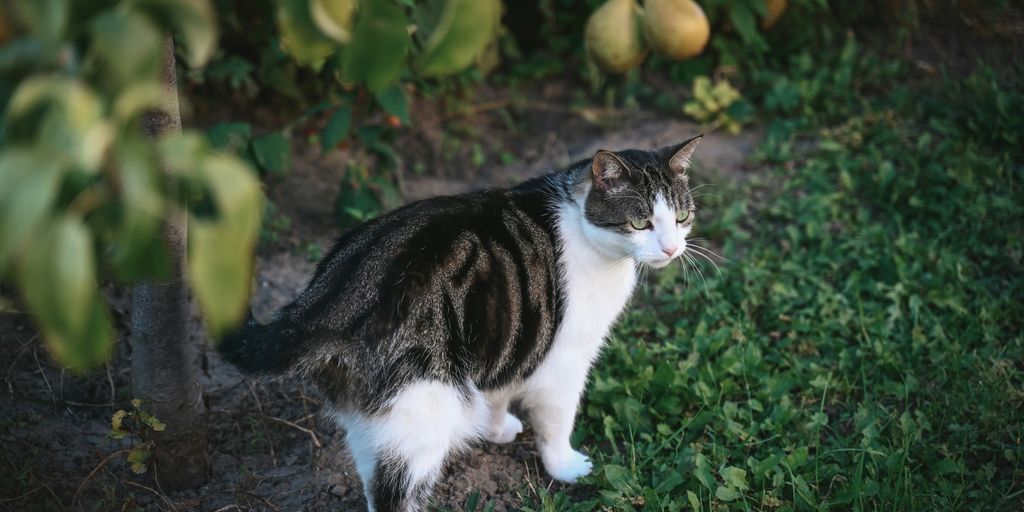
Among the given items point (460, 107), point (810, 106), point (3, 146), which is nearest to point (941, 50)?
point (810, 106)

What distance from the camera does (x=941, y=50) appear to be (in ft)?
15.8

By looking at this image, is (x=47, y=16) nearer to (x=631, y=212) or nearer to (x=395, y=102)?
(x=631, y=212)

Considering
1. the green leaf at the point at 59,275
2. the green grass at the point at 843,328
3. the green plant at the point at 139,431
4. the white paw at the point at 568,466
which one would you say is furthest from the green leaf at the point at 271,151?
the green leaf at the point at 59,275

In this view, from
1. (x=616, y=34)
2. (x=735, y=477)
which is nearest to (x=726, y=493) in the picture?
(x=735, y=477)

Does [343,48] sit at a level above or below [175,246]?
above

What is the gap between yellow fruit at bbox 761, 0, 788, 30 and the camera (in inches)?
176

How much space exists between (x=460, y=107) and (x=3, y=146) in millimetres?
3983

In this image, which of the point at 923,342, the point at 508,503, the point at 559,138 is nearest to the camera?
the point at 508,503

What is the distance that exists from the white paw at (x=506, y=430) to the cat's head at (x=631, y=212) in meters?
0.75

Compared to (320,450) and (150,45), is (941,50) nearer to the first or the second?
(320,450)

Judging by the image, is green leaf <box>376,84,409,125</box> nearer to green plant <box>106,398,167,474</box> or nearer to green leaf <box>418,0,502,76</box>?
green plant <box>106,398,167,474</box>

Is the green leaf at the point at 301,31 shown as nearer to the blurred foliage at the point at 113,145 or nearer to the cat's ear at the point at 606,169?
the blurred foliage at the point at 113,145

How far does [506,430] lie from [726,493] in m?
0.83

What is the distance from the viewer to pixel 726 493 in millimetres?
2580
